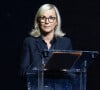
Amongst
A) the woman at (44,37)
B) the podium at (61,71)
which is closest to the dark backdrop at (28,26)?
the woman at (44,37)

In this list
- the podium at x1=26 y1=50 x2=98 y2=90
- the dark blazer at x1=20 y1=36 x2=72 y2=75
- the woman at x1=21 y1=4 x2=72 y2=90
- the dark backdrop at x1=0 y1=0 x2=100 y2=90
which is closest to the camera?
the podium at x1=26 y1=50 x2=98 y2=90

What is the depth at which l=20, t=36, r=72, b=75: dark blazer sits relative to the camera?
4051 millimetres

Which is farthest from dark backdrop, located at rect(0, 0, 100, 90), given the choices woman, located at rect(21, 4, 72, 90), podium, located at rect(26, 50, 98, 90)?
podium, located at rect(26, 50, 98, 90)

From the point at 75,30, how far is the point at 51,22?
84.9 inches

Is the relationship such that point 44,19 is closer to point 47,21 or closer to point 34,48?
point 47,21

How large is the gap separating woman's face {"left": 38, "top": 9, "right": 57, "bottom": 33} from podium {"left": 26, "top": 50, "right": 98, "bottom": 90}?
1.56 feet

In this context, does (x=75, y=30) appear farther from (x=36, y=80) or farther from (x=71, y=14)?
(x=36, y=80)

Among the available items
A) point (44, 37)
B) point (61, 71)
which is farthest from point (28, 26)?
point (61, 71)

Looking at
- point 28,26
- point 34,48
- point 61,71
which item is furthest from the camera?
point 28,26

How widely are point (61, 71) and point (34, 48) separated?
41cm

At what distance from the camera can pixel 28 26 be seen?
6301mm

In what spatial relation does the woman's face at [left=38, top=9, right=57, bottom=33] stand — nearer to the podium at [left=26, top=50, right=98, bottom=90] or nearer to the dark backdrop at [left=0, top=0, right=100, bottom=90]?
the podium at [left=26, top=50, right=98, bottom=90]

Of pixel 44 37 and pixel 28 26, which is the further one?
pixel 28 26

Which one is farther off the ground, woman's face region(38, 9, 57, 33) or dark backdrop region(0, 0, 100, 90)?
woman's face region(38, 9, 57, 33)
